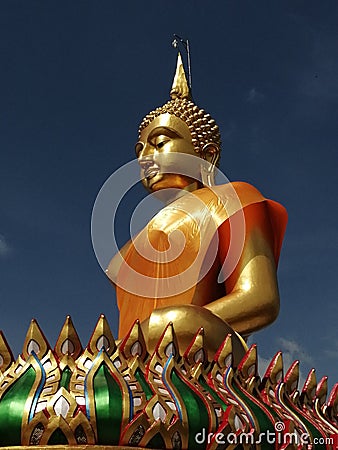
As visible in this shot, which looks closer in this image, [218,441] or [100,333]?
[218,441]

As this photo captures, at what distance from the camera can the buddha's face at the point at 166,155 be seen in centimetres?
755

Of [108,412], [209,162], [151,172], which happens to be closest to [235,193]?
[209,162]

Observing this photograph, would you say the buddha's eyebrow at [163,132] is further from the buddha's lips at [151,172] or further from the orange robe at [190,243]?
the orange robe at [190,243]

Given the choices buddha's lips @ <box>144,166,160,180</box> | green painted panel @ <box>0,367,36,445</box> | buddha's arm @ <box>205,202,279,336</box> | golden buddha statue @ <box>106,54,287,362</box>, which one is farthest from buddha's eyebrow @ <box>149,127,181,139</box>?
green painted panel @ <box>0,367,36,445</box>

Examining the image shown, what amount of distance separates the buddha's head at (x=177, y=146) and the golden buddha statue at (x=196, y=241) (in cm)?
1

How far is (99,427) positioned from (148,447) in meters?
0.28

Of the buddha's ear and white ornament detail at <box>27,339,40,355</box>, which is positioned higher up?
the buddha's ear

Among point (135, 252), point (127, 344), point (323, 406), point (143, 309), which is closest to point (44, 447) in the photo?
point (127, 344)

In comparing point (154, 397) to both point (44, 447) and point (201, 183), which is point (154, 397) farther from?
point (201, 183)

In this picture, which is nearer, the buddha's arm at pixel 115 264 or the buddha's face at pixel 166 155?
the buddha's arm at pixel 115 264

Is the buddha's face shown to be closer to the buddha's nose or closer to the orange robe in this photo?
the buddha's nose

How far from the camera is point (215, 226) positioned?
668 cm

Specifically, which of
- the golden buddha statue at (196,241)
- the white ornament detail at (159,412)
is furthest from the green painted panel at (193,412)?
the golden buddha statue at (196,241)

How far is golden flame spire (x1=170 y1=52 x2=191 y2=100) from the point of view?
8273 mm
